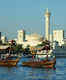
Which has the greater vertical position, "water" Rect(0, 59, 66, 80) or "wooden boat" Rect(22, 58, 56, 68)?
"wooden boat" Rect(22, 58, 56, 68)

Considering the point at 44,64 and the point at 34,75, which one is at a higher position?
the point at 44,64

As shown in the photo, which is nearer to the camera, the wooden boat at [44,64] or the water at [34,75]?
the water at [34,75]

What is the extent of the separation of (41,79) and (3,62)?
20.8 m

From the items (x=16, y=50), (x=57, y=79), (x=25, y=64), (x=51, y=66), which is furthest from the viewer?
(x=16, y=50)

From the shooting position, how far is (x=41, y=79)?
115 feet

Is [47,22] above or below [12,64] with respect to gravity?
above

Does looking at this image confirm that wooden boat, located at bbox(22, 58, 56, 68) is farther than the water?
Yes

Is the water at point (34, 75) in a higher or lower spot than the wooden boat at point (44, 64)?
lower

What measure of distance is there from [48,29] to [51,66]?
14468 centimetres

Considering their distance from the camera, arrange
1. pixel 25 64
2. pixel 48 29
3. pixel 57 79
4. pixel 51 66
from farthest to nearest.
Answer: pixel 48 29, pixel 25 64, pixel 51 66, pixel 57 79

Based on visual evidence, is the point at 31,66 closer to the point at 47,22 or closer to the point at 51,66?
the point at 51,66

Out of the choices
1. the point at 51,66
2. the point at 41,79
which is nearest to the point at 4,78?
the point at 41,79

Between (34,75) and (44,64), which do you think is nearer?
(34,75)

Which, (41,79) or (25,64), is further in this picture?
(25,64)
